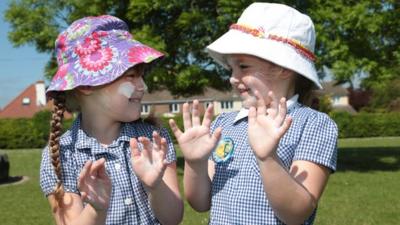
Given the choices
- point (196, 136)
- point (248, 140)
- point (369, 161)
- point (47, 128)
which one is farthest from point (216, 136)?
→ point (47, 128)

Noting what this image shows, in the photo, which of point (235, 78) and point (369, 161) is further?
point (369, 161)

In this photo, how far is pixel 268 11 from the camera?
2508mm

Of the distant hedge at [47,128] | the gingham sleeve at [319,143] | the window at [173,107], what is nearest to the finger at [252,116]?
the gingham sleeve at [319,143]

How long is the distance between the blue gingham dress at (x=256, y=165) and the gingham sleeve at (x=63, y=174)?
0.62 metres

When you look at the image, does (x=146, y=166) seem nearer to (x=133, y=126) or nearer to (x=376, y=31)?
(x=133, y=126)

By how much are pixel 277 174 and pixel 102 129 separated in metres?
0.97

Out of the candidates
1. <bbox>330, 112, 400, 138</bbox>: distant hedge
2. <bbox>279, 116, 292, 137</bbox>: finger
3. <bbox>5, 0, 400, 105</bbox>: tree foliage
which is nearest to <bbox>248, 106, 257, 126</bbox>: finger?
<bbox>279, 116, 292, 137</bbox>: finger

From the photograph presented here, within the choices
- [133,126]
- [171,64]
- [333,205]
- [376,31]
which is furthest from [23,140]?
[133,126]

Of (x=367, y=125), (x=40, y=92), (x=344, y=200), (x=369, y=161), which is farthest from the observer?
(x=40, y=92)

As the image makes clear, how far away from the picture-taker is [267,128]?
2.01 m

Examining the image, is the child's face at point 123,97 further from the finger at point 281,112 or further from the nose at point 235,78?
the finger at point 281,112

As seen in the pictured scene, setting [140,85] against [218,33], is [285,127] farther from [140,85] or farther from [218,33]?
[218,33]

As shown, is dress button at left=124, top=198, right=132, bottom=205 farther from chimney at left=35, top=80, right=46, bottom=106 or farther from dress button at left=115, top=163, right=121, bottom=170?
chimney at left=35, top=80, right=46, bottom=106

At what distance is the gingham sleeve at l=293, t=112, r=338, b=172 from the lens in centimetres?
226
